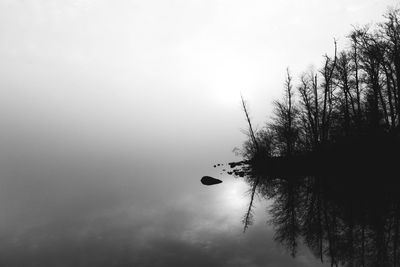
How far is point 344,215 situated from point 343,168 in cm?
1592

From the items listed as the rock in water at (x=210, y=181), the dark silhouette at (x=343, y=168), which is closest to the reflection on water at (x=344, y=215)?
the dark silhouette at (x=343, y=168)

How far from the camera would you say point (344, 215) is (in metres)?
14.7

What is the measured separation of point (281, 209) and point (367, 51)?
71.7 ft

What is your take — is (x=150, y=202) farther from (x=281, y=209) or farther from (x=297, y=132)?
(x=297, y=132)

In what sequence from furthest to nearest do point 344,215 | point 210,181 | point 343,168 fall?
point 210,181 → point 343,168 → point 344,215

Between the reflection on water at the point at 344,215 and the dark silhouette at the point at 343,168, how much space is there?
0.04 meters

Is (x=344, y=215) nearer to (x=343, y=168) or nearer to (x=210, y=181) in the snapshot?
(x=343, y=168)

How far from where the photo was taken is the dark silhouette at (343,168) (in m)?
12.2

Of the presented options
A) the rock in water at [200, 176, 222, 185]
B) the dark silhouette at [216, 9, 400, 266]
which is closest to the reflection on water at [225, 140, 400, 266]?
the dark silhouette at [216, 9, 400, 266]

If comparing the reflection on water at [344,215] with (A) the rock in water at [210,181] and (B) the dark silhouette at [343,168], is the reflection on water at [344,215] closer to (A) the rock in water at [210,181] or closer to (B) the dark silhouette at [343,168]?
(B) the dark silhouette at [343,168]

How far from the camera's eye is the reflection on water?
11.0 meters

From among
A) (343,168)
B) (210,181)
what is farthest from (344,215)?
(210,181)

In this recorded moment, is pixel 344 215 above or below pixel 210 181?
below

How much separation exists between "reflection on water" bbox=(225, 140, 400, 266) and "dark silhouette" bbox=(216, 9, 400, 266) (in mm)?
40
